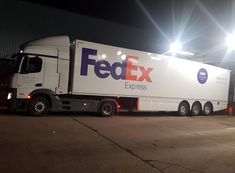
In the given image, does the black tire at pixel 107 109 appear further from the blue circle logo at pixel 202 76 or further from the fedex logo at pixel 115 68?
the blue circle logo at pixel 202 76

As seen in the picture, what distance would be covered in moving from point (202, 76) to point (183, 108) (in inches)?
116

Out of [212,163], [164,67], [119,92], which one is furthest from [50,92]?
[212,163]

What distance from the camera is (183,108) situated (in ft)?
71.4

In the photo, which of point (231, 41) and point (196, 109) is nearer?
point (196, 109)

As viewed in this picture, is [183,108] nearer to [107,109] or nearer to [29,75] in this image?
[107,109]

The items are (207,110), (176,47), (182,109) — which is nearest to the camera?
(182,109)

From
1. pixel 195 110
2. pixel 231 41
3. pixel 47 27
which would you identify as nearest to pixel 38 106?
pixel 195 110

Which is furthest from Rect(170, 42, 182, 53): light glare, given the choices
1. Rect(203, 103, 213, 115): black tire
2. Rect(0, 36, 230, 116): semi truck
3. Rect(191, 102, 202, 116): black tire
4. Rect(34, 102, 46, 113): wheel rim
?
Rect(34, 102, 46, 113): wheel rim

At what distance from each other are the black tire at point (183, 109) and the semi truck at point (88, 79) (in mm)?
70

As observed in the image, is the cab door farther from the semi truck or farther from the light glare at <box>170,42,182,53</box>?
the light glare at <box>170,42,182,53</box>

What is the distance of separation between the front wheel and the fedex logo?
149cm

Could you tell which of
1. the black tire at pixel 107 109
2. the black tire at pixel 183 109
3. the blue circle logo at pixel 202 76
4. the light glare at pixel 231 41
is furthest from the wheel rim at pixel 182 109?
the light glare at pixel 231 41

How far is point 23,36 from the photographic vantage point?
83.6ft

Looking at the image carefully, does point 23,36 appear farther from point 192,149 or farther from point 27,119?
point 192,149
